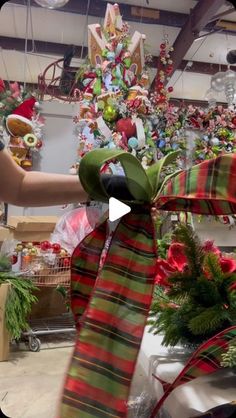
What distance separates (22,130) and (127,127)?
563mm

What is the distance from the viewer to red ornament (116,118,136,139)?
4.86ft

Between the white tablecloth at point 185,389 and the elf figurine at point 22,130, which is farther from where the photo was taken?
the elf figurine at point 22,130

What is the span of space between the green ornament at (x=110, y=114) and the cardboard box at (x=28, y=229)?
50 centimetres

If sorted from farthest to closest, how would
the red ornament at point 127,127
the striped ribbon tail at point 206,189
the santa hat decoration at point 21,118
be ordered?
the santa hat decoration at point 21,118 < the red ornament at point 127,127 < the striped ribbon tail at point 206,189

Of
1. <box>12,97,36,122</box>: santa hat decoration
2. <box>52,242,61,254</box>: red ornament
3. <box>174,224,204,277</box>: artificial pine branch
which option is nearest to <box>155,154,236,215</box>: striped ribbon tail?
<box>174,224,204,277</box>: artificial pine branch

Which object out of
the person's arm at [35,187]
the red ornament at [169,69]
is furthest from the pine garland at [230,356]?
the red ornament at [169,69]

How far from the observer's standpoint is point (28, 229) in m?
1.47

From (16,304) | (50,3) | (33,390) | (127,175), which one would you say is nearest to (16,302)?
(16,304)

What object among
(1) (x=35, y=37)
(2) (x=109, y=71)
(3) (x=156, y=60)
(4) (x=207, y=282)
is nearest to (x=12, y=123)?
(1) (x=35, y=37)

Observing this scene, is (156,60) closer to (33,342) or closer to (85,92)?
(85,92)

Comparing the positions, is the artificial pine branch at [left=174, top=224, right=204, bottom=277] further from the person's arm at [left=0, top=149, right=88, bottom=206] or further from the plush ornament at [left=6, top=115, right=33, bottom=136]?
the plush ornament at [left=6, top=115, right=33, bottom=136]

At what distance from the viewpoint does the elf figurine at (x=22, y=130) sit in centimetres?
161

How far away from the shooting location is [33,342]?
121 centimetres

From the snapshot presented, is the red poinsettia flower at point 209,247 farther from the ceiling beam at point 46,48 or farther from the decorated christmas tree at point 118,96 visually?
the ceiling beam at point 46,48
